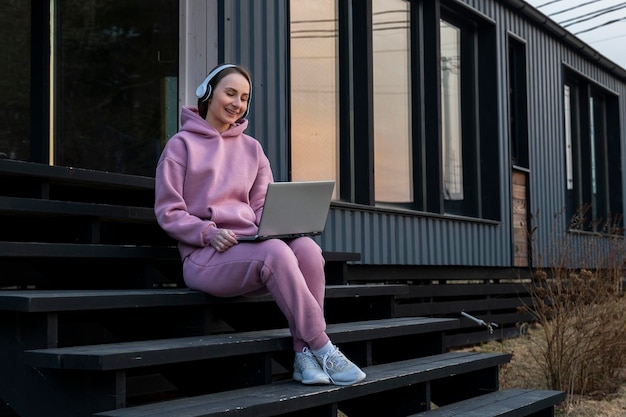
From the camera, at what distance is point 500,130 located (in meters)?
8.74

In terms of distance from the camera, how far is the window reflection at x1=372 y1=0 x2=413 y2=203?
23.8 feet

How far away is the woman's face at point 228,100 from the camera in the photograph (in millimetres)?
3875

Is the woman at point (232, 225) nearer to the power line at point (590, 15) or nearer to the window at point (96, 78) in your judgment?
the window at point (96, 78)

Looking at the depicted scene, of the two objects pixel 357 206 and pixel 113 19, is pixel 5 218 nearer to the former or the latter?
pixel 357 206

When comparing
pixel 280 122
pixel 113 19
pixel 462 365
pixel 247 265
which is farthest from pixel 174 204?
pixel 113 19

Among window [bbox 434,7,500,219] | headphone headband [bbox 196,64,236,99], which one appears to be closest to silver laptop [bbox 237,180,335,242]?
headphone headband [bbox 196,64,236,99]

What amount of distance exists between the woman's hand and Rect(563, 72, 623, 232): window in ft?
25.6

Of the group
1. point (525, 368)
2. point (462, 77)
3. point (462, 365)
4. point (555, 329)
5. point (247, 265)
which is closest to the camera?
point (247, 265)

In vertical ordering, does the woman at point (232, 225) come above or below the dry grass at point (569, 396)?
above

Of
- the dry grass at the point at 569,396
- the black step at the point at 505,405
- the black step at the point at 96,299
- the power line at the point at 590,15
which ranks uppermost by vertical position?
the power line at the point at 590,15

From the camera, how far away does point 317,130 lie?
650 centimetres

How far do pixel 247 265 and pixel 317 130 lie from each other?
10.2ft

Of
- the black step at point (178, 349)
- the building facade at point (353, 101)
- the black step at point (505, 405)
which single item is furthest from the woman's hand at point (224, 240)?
the building facade at point (353, 101)

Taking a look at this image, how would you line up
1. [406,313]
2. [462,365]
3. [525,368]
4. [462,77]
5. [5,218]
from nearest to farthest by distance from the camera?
[5,218] → [462,365] → [525,368] → [406,313] → [462,77]
